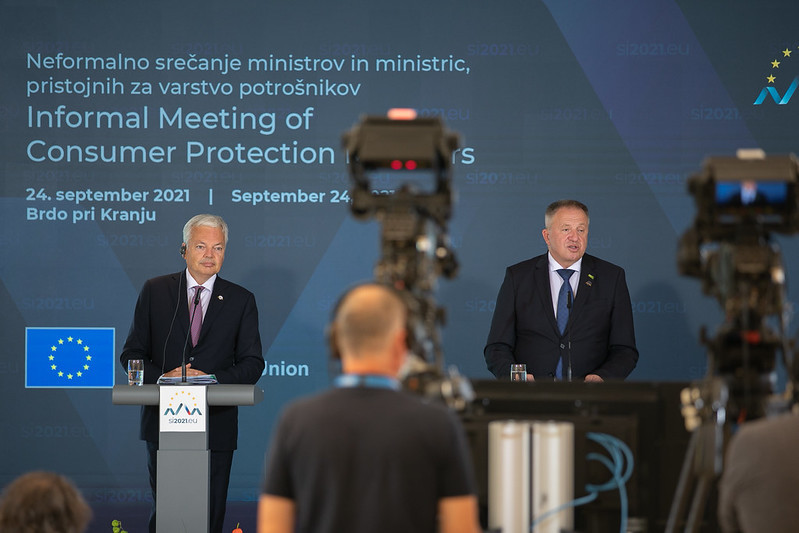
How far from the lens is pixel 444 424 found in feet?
8.23

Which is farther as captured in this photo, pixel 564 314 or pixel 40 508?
pixel 564 314

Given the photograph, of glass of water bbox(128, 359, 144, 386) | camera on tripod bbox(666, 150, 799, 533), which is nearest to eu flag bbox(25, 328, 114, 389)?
glass of water bbox(128, 359, 144, 386)

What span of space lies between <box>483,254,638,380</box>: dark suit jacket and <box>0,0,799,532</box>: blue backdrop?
1546mm

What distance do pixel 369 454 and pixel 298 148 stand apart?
466cm

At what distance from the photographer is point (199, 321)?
5430 millimetres

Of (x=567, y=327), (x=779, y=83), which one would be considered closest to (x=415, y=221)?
(x=567, y=327)

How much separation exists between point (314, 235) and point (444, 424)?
14.9 ft

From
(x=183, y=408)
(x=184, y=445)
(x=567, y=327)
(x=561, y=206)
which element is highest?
(x=561, y=206)

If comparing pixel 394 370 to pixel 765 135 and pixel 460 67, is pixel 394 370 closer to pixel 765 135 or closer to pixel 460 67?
pixel 460 67

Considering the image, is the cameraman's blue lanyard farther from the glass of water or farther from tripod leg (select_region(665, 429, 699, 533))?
the glass of water

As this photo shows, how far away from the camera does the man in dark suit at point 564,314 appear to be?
5215 mm

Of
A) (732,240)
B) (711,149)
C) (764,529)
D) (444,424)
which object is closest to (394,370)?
(444,424)

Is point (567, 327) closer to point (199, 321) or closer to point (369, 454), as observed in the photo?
point (199, 321)

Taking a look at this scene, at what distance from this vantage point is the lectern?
4691mm
